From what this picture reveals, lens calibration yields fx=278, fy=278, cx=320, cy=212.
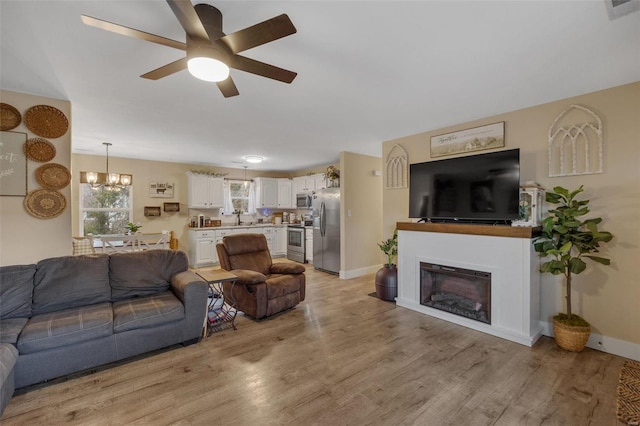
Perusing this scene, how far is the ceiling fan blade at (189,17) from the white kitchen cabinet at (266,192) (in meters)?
6.12

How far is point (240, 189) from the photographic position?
7.79 m

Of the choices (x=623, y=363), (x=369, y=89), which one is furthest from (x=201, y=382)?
(x=623, y=363)

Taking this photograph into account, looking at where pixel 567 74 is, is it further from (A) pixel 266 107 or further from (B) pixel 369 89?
(A) pixel 266 107

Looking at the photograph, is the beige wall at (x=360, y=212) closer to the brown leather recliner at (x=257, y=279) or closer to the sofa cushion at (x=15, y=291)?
the brown leather recliner at (x=257, y=279)

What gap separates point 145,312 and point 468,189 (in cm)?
366

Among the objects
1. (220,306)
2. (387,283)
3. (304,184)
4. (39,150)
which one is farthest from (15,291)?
(304,184)

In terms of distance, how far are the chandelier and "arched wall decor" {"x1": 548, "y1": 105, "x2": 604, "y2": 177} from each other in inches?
252

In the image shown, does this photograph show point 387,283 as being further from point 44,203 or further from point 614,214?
point 44,203

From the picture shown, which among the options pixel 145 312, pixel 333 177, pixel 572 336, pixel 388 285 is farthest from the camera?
pixel 333 177

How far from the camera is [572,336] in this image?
2633 mm

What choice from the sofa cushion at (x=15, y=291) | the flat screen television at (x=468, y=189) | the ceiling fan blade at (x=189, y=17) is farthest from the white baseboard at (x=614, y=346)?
the sofa cushion at (x=15, y=291)

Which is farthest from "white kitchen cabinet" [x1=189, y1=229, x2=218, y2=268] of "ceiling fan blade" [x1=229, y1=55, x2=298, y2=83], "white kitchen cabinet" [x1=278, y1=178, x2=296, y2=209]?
"ceiling fan blade" [x1=229, y1=55, x2=298, y2=83]

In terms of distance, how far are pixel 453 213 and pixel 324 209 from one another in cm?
295

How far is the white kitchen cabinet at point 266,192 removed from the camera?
7.67 m
